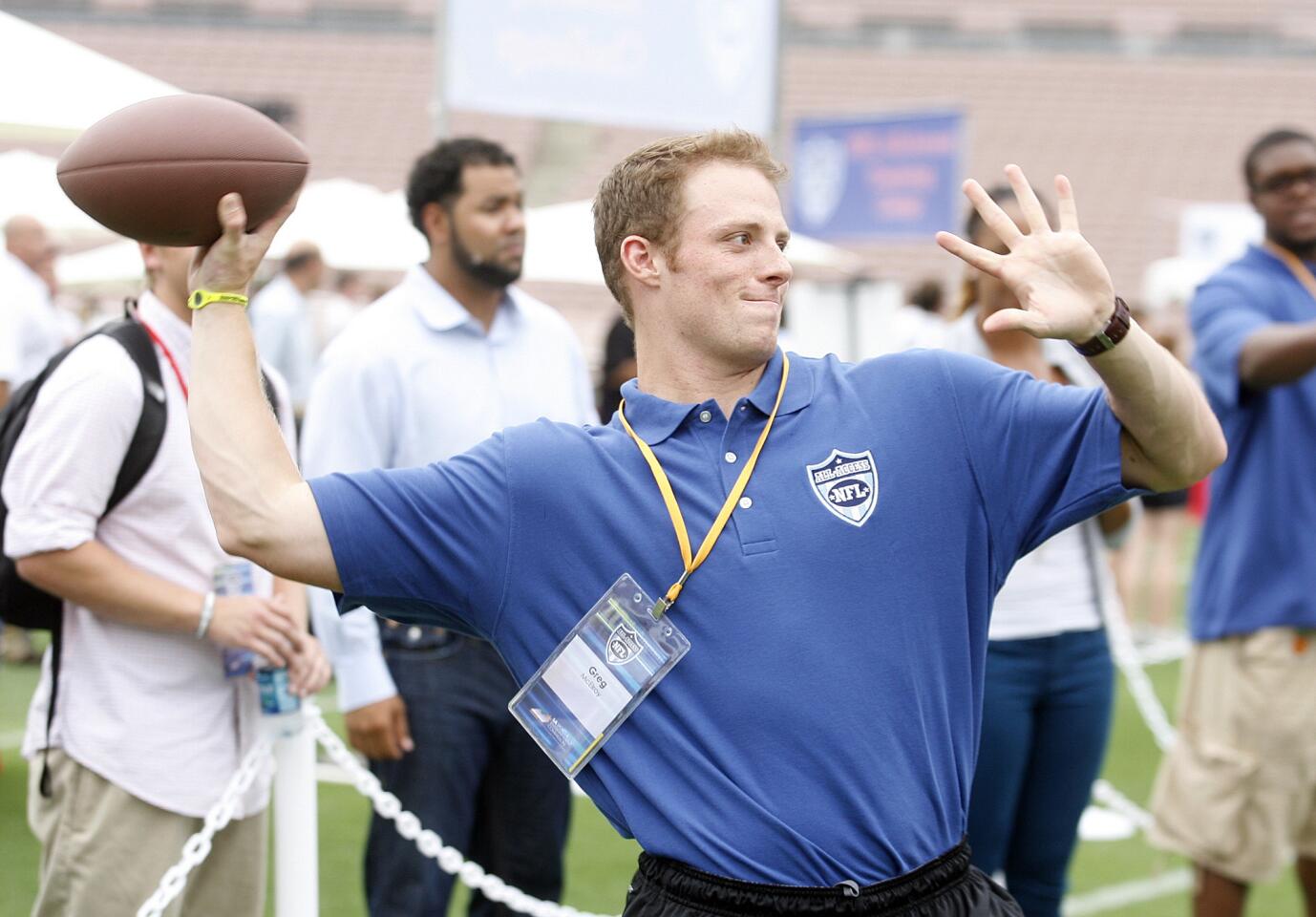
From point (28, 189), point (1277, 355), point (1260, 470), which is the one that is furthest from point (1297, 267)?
point (28, 189)

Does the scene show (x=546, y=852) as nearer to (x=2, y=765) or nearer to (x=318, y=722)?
(x=318, y=722)

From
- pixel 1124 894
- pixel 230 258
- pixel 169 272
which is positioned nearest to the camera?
pixel 230 258

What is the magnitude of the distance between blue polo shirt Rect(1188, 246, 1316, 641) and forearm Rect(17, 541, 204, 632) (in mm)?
2705

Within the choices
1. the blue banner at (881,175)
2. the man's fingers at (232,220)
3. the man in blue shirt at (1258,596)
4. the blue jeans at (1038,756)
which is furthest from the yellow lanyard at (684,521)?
the blue banner at (881,175)

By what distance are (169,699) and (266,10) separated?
28.4 meters

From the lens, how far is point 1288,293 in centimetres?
436

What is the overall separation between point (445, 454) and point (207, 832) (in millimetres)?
1087

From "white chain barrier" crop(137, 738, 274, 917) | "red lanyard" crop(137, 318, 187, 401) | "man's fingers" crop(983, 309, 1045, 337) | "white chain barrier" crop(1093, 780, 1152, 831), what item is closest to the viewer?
"man's fingers" crop(983, 309, 1045, 337)

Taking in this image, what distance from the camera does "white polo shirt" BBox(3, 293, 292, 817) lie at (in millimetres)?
3088

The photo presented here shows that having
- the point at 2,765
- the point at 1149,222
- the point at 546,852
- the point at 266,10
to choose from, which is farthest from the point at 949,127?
the point at 266,10

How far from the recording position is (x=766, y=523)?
7.40 feet

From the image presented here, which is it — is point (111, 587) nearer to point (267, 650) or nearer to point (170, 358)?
point (267, 650)

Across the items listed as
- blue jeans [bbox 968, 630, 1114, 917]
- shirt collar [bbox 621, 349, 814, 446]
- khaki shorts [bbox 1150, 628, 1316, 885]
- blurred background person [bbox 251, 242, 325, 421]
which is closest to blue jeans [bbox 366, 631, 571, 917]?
blue jeans [bbox 968, 630, 1114, 917]

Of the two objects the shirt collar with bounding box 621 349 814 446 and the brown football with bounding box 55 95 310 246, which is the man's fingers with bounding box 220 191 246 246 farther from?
the shirt collar with bounding box 621 349 814 446
